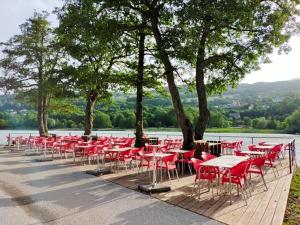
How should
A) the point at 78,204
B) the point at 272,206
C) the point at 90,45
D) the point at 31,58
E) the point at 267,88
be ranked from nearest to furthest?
the point at 272,206
the point at 78,204
the point at 90,45
the point at 31,58
the point at 267,88

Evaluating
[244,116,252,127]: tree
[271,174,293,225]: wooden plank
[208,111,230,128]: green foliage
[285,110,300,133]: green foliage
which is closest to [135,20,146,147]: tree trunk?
[271,174,293,225]: wooden plank

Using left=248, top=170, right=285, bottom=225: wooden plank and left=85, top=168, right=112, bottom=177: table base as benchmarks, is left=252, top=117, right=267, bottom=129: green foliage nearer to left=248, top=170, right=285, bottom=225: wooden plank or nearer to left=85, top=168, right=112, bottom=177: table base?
left=85, top=168, right=112, bottom=177: table base

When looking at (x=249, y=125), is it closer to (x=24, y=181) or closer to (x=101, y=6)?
(x=101, y=6)

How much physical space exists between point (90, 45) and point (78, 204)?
32.6 ft

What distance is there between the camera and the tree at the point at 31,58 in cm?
2253

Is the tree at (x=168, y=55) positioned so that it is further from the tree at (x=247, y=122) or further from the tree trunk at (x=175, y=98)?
the tree at (x=247, y=122)

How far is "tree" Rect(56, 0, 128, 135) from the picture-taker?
12.2 m

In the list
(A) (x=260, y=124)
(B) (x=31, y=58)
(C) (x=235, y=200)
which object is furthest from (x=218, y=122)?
(C) (x=235, y=200)

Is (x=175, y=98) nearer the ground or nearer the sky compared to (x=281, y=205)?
nearer the sky

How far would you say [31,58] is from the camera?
75.7ft

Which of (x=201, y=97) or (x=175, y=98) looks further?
(x=201, y=97)

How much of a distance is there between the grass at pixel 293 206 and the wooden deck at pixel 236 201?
0.10 metres

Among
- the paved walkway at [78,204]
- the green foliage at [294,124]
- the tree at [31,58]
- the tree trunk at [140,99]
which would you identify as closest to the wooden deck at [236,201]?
the paved walkway at [78,204]

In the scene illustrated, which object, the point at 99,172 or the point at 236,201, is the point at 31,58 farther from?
the point at 236,201
